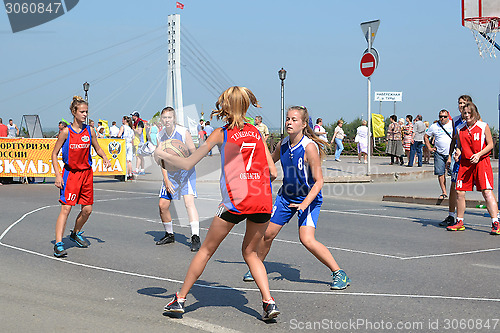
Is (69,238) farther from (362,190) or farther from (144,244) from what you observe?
(362,190)

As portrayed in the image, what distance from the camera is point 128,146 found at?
64.2 ft

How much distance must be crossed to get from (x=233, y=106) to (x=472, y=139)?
5.59m

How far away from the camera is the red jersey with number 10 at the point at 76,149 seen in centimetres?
759

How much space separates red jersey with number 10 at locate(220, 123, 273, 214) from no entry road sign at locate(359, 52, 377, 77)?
14.2 meters

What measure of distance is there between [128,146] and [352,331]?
15741mm

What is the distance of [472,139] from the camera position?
30.1 ft

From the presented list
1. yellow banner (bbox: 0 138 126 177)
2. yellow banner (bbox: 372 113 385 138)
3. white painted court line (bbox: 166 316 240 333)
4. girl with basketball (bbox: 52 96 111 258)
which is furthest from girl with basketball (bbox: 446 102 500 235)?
yellow banner (bbox: 372 113 385 138)

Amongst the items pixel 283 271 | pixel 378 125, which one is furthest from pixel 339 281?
pixel 378 125

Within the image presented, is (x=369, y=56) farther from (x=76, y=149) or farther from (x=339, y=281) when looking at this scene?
(x=339, y=281)

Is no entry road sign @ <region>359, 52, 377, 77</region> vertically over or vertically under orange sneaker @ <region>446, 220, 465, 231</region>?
over

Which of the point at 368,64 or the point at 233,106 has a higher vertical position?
the point at 368,64

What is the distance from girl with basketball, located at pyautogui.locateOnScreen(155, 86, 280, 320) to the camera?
470 centimetres

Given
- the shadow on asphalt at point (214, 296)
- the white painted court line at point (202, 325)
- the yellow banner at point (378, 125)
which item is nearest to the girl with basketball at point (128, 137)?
the yellow banner at point (378, 125)

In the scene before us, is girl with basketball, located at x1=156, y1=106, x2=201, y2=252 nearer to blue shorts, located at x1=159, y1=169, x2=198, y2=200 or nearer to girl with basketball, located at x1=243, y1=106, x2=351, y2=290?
blue shorts, located at x1=159, y1=169, x2=198, y2=200
